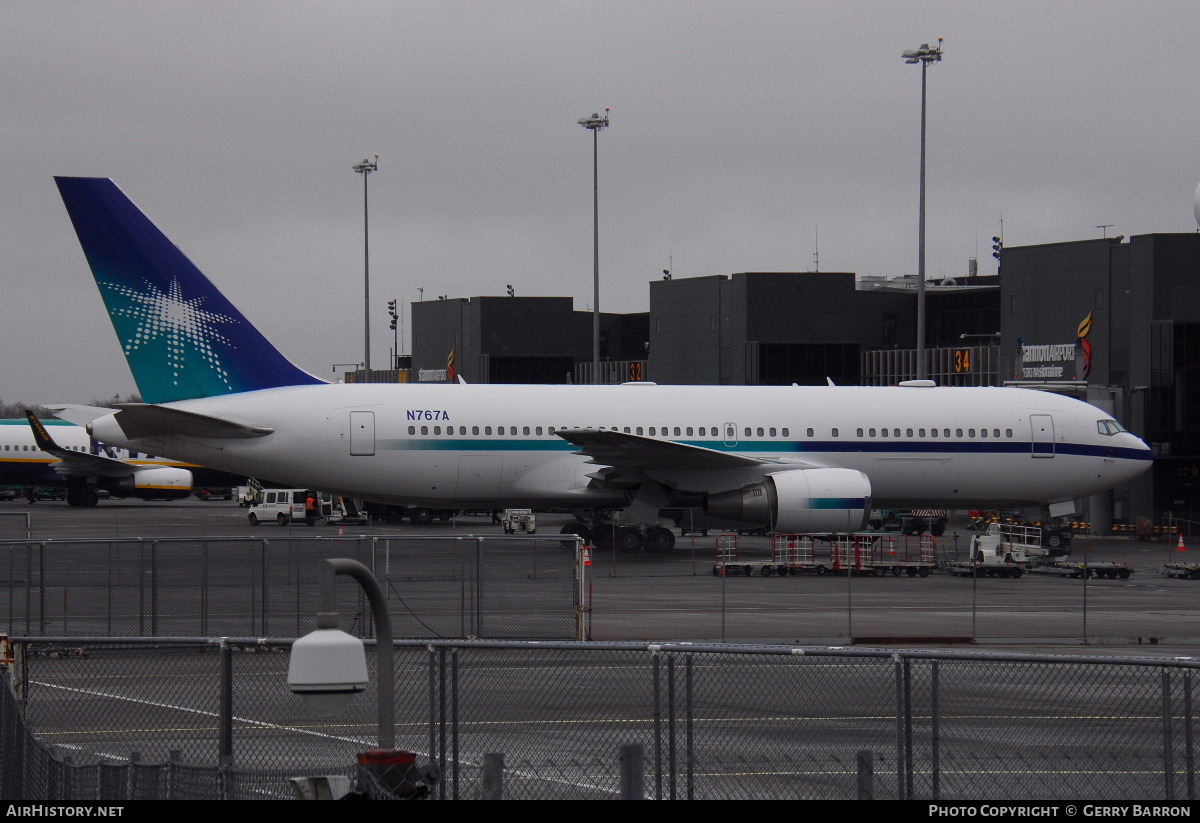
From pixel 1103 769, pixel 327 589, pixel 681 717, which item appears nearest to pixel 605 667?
pixel 681 717

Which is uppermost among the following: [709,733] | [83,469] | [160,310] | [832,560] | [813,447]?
[160,310]

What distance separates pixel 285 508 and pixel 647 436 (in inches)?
922

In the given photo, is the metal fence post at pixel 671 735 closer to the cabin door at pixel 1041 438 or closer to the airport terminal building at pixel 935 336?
the cabin door at pixel 1041 438

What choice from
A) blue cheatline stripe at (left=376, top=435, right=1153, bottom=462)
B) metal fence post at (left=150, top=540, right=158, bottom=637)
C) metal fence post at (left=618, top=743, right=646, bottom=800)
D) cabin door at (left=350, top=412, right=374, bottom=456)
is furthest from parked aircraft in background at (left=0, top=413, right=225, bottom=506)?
metal fence post at (left=618, top=743, right=646, bottom=800)

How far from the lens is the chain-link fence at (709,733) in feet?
29.4

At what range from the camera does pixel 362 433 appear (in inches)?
1248

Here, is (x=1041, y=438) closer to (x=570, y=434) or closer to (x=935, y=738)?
(x=570, y=434)

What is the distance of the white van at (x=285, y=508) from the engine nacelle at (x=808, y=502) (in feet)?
77.8

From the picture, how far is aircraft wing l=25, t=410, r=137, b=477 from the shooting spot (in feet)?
202

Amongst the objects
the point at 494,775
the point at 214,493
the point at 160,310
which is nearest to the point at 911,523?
the point at 160,310

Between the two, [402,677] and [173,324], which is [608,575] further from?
[402,677]

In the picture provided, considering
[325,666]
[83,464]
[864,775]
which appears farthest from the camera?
[83,464]

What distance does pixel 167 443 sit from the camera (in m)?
30.9

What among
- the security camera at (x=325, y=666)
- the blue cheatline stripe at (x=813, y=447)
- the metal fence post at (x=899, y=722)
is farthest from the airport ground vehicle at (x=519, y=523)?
the security camera at (x=325, y=666)
